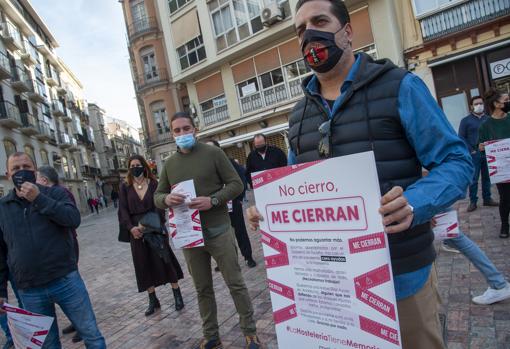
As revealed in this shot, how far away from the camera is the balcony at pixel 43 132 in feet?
97.8

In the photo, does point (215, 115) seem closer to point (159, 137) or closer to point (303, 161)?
point (159, 137)

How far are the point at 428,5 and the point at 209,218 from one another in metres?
14.8

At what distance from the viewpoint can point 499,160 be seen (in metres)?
4.79

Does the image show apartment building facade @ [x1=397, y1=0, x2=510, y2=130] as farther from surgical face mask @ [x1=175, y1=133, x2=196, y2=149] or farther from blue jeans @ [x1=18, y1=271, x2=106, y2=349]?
blue jeans @ [x1=18, y1=271, x2=106, y2=349]

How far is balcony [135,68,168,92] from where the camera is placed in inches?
1104

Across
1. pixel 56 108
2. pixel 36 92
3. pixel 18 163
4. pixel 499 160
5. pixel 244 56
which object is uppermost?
pixel 56 108

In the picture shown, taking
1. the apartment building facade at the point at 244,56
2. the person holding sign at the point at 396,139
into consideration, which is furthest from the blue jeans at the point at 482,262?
the apartment building facade at the point at 244,56

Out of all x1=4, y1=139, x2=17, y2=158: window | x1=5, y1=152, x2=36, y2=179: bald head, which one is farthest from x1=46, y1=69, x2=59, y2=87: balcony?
x1=5, y1=152, x2=36, y2=179: bald head

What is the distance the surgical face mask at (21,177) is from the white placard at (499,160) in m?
5.34

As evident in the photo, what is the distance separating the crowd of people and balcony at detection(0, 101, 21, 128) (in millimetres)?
23179

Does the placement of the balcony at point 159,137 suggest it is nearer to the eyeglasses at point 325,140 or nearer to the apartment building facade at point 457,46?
the apartment building facade at point 457,46

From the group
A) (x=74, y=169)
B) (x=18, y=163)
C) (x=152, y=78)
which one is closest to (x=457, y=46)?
(x=18, y=163)

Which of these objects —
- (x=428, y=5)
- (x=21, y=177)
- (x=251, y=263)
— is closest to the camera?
(x=21, y=177)

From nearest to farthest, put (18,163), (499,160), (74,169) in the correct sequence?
(18,163)
(499,160)
(74,169)
